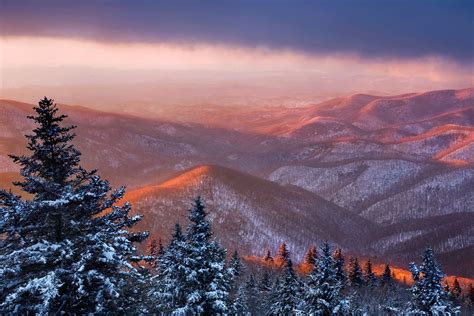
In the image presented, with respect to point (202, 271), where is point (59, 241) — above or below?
above

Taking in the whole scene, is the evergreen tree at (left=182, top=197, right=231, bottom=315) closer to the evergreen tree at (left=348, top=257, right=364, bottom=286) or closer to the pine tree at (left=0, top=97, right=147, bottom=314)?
the pine tree at (left=0, top=97, right=147, bottom=314)

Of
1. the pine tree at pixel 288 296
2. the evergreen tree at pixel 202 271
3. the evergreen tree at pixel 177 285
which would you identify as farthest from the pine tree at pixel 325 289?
the evergreen tree at pixel 177 285

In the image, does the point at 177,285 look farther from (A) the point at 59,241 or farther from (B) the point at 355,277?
(B) the point at 355,277

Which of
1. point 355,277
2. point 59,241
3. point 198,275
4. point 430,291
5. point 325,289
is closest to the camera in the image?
point 59,241

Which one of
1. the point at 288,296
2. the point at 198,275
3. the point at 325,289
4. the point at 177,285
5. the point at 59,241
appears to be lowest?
the point at 288,296

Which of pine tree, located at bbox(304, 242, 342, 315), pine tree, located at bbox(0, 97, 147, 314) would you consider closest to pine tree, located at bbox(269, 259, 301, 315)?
pine tree, located at bbox(304, 242, 342, 315)

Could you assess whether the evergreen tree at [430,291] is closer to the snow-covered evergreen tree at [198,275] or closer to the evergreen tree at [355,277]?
the snow-covered evergreen tree at [198,275]

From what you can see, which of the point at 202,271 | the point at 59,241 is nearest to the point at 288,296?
the point at 202,271

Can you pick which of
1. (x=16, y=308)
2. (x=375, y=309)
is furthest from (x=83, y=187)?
(x=375, y=309)
